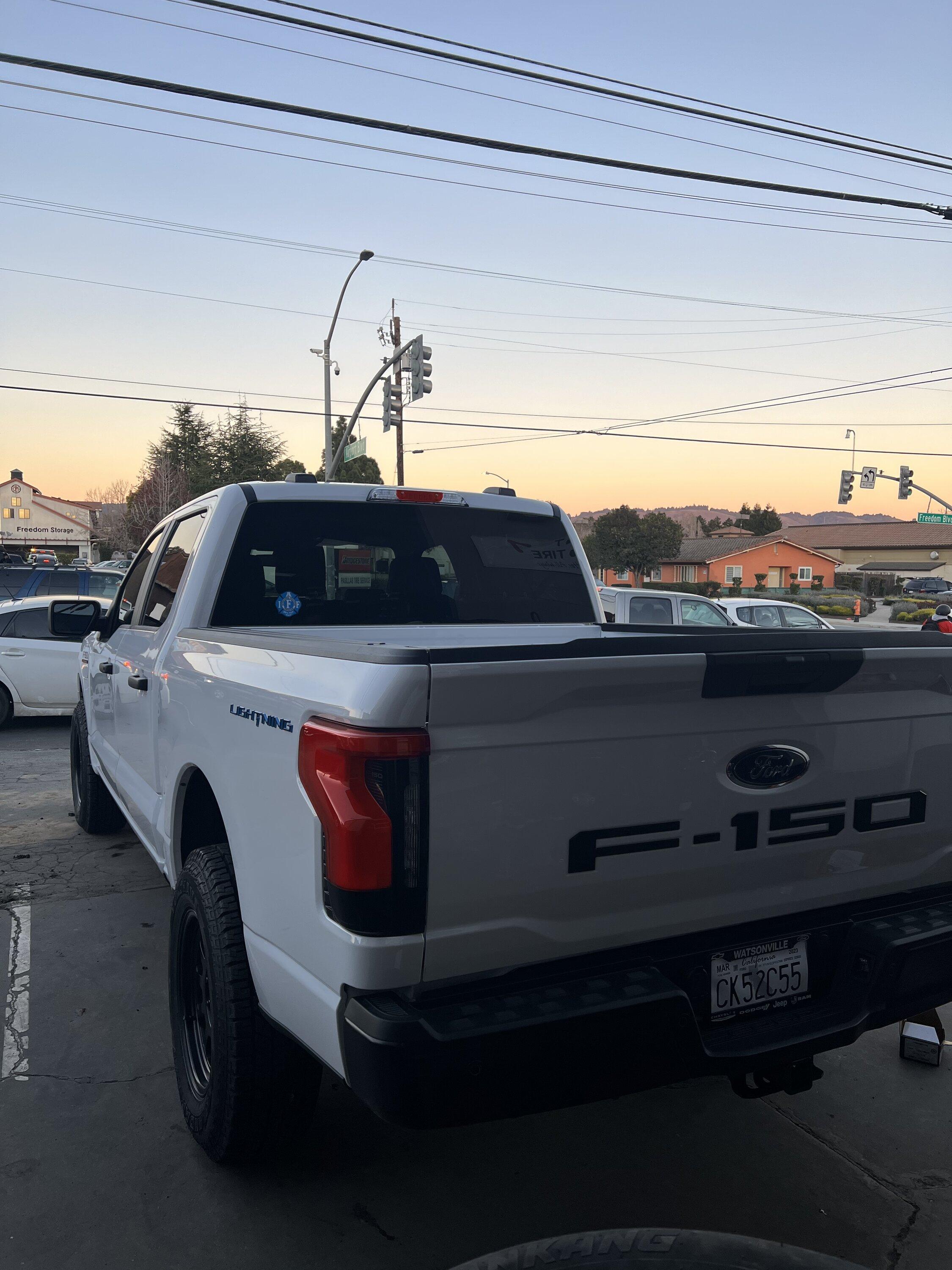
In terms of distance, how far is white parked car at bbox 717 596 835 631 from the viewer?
15.2 metres

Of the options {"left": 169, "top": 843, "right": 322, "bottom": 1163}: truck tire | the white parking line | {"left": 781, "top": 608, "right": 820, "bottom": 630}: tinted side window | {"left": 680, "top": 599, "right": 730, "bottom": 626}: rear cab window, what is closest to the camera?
{"left": 169, "top": 843, "right": 322, "bottom": 1163}: truck tire

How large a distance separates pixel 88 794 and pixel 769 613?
11.7 metres

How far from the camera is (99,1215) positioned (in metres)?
2.75

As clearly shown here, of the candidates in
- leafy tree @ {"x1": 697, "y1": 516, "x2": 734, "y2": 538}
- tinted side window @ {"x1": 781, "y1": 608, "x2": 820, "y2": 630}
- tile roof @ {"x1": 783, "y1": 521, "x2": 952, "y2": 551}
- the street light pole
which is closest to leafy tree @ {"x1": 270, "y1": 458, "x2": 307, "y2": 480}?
the street light pole

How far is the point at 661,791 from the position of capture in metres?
2.25

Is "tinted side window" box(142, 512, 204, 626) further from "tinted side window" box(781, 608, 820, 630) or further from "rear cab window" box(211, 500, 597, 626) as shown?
"tinted side window" box(781, 608, 820, 630)

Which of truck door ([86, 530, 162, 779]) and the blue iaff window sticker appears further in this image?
truck door ([86, 530, 162, 779])

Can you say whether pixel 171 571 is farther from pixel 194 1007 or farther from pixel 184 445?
pixel 184 445

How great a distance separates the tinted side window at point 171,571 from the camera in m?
4.18

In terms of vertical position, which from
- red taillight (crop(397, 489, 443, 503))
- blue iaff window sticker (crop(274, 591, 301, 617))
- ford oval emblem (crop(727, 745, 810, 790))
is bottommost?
ford oval emblem (crop(727, 745, 810, 790))

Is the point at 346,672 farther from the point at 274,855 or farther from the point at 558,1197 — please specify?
the point at 558,1197

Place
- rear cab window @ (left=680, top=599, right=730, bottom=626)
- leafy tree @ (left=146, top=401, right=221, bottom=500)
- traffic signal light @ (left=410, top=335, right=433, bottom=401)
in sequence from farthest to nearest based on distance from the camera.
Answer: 1. leafy tree @ (left=146, top=401, right=221, bottom=500)
2. traffic signal light @ (left=410, top=335, right=433, bottom=401)
3. rear cab window @ (left=680, top=599, right=730, bottom=626)

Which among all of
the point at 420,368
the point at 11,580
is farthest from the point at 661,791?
the point at 420,368

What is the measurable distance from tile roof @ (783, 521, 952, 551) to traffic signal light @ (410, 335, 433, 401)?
81.3m
